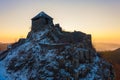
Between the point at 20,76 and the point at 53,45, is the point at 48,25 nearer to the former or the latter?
A: the point at 53,45

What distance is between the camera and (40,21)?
203 feet

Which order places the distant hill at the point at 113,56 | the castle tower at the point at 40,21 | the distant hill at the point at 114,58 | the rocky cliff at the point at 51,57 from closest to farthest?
the rocky cliff at the point at 51,57 → the castle tower at the point at 40,21 → the distant hill at the point at 114,58 → the distant hill at the point at 113,56

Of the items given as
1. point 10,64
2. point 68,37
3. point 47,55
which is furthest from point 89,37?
point 10,64

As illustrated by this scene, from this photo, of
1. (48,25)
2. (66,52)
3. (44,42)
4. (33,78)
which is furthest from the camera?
(48,25)

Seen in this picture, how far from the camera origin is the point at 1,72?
5403 centimetres

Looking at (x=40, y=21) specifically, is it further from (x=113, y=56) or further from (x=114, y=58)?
(x=113, y=56)

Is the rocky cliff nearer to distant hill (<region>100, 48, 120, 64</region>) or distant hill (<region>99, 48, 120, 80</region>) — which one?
distant hill (<region>99, 48, 120, 80</region>)

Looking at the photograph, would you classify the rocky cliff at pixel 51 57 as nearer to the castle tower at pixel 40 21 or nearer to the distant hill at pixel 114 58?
the castle tower at pixel 40 21

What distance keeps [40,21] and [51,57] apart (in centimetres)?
1302

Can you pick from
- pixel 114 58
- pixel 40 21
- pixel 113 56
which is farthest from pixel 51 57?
pixel 113 56

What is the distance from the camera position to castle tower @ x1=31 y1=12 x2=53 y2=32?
62.0 m

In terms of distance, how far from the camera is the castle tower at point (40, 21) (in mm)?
61991

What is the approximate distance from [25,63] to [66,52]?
9.33 metres

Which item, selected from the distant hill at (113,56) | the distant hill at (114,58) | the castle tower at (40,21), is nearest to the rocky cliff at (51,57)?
the castle tower at (40,21)
